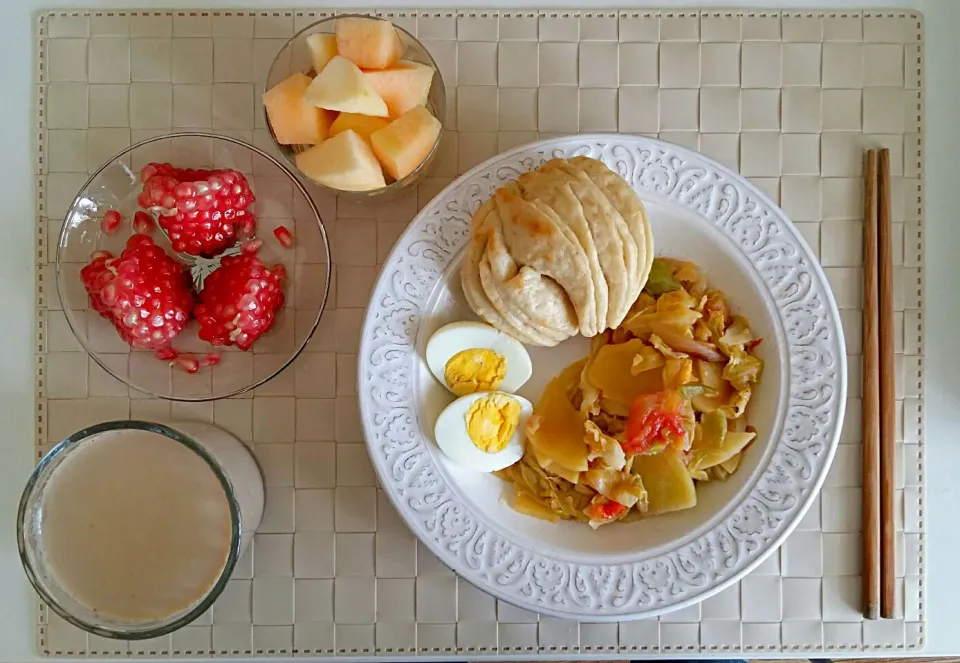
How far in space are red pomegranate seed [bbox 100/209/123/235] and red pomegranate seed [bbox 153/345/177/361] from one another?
209 mm

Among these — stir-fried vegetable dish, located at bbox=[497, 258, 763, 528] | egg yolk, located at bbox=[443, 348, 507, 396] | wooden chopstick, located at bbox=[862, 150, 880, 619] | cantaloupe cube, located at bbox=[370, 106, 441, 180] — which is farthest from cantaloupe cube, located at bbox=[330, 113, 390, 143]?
wooden chopstick, located at bbox=[862, 150, 880, 619]

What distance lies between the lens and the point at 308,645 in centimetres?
129

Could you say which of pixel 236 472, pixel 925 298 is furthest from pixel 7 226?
pixel 925 298

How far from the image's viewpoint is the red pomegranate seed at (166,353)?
1150 millimetres

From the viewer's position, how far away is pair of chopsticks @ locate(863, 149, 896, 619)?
1261mm

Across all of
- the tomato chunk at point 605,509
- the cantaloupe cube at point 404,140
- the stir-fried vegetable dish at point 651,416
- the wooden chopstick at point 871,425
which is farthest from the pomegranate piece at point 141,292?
the wooden chopstick at point 871,425

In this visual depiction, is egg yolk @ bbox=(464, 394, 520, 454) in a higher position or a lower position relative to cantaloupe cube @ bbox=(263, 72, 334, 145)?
lower

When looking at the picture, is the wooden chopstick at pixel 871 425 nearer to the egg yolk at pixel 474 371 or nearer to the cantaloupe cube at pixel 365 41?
the egg yolk at pixel 474 371

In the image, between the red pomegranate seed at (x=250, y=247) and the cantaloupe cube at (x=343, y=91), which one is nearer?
the cantaloupe cube at (x=343, y=91)

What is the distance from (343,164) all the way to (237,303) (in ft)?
0.85

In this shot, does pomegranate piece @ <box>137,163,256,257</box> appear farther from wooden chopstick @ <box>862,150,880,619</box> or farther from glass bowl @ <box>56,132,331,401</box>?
wooden chopstick @ <box>862,150,880,619</box>

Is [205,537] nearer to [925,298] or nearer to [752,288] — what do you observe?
[752,288]

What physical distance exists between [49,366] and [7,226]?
267 millimetres

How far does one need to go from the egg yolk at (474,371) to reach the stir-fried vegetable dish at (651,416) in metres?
0.09
